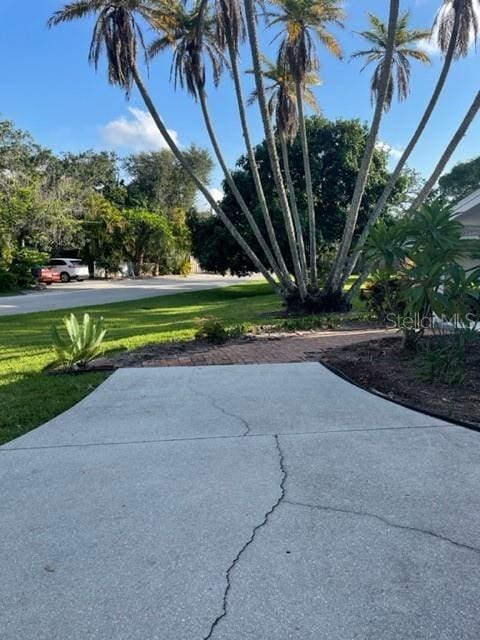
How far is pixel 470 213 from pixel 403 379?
6.55 metres

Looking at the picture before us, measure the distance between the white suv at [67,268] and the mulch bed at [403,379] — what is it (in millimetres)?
28567

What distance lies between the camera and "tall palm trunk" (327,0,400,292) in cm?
1005

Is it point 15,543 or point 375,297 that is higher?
point 375,297

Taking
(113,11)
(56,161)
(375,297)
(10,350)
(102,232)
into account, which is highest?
(56,161)

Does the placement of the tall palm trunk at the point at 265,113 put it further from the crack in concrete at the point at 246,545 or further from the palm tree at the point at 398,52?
the crack in concrete at the point at 246,545

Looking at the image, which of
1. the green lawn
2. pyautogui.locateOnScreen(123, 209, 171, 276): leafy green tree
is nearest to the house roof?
the green lawn

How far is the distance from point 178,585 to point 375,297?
874 centimetres

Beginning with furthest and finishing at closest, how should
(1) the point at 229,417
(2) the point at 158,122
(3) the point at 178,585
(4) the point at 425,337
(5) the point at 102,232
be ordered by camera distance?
(5) the point at 102,232 < (2) the point at 158,122 < (4) the point at 425,337 < (1) the point at 229,417 < (3) the point at 178,585

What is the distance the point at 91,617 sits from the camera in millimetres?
1950

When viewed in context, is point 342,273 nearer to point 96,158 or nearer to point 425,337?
point 425,337

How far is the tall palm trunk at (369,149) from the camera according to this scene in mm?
10047

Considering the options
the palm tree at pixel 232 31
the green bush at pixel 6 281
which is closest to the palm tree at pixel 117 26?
the palm tree at pixel 232 31

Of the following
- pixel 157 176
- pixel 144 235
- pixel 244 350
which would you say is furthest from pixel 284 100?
pixel 157 176

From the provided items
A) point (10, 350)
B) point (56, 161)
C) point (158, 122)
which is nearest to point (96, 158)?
point (56, 161)
